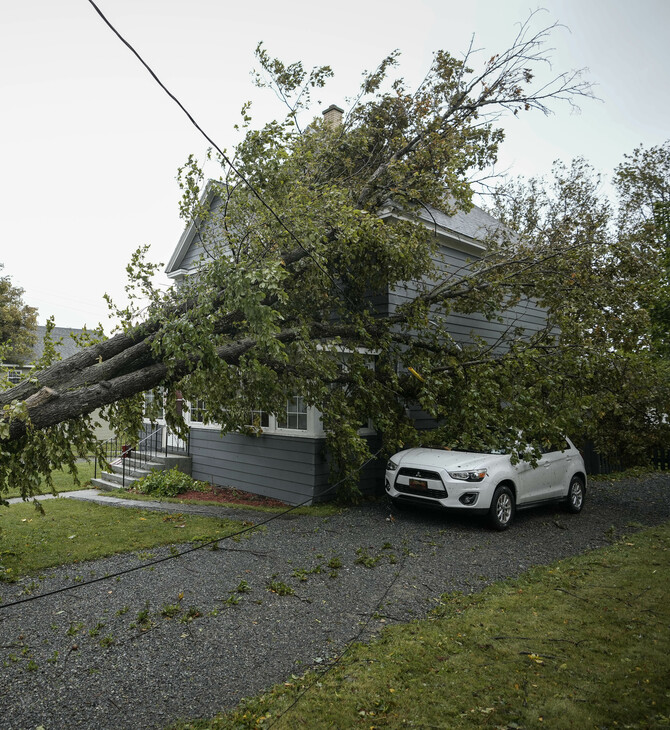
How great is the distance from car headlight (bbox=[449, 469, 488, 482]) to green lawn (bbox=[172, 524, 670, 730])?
95.2 inches

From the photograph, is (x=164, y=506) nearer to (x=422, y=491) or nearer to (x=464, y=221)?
(x=422, y=491)

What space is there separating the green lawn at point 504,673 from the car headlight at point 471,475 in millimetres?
2417

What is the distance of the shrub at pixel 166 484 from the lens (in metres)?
11.8

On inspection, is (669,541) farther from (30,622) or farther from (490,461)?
(30,622)

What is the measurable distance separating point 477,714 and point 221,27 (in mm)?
7365

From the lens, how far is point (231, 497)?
37.8ft

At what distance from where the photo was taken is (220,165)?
318 inches

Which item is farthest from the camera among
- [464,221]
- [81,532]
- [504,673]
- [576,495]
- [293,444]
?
[464,221]

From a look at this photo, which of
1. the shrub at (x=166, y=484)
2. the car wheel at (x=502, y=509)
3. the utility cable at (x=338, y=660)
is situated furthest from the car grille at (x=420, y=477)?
the shrub at (x=166, y=484)

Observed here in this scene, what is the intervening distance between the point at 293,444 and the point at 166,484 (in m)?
3.22

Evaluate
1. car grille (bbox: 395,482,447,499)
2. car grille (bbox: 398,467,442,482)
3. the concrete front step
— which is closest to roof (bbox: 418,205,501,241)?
car grille (bbox: 398,467,442,482)

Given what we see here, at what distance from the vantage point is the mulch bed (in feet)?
36.0

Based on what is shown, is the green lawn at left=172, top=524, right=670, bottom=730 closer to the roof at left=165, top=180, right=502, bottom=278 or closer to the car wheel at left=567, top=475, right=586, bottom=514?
the car wheel at left=567, top=475, right=586, bottom=514

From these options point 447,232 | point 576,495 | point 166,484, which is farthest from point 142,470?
point 576,495
